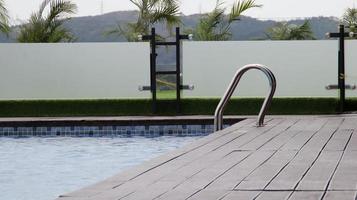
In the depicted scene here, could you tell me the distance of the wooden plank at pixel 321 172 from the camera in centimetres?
457

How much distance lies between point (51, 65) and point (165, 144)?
14.7 ft

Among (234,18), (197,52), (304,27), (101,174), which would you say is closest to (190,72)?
(197,52)

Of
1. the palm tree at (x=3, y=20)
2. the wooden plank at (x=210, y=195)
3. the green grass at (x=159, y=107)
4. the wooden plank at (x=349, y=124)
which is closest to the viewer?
the wooden plank at (x=210, y=195)

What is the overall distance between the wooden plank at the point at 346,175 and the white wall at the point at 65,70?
31.1 feet

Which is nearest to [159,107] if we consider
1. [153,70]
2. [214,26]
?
[153,70]

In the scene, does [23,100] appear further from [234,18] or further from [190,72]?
[234,18]

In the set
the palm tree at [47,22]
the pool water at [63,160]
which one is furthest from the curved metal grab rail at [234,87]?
the palm tree at [47,22]

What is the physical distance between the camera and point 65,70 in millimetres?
15391

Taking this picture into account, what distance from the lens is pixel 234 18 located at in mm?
19453

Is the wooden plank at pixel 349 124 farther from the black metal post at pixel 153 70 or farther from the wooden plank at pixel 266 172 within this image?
the black metal post at pixel 153 70

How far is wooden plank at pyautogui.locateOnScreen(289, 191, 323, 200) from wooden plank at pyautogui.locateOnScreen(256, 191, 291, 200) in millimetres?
38

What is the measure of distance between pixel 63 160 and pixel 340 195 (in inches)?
244

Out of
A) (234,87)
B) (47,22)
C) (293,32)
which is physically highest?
(47,22)

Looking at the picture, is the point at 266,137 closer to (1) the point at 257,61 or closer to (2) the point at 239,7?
(1) the point at 257,61
